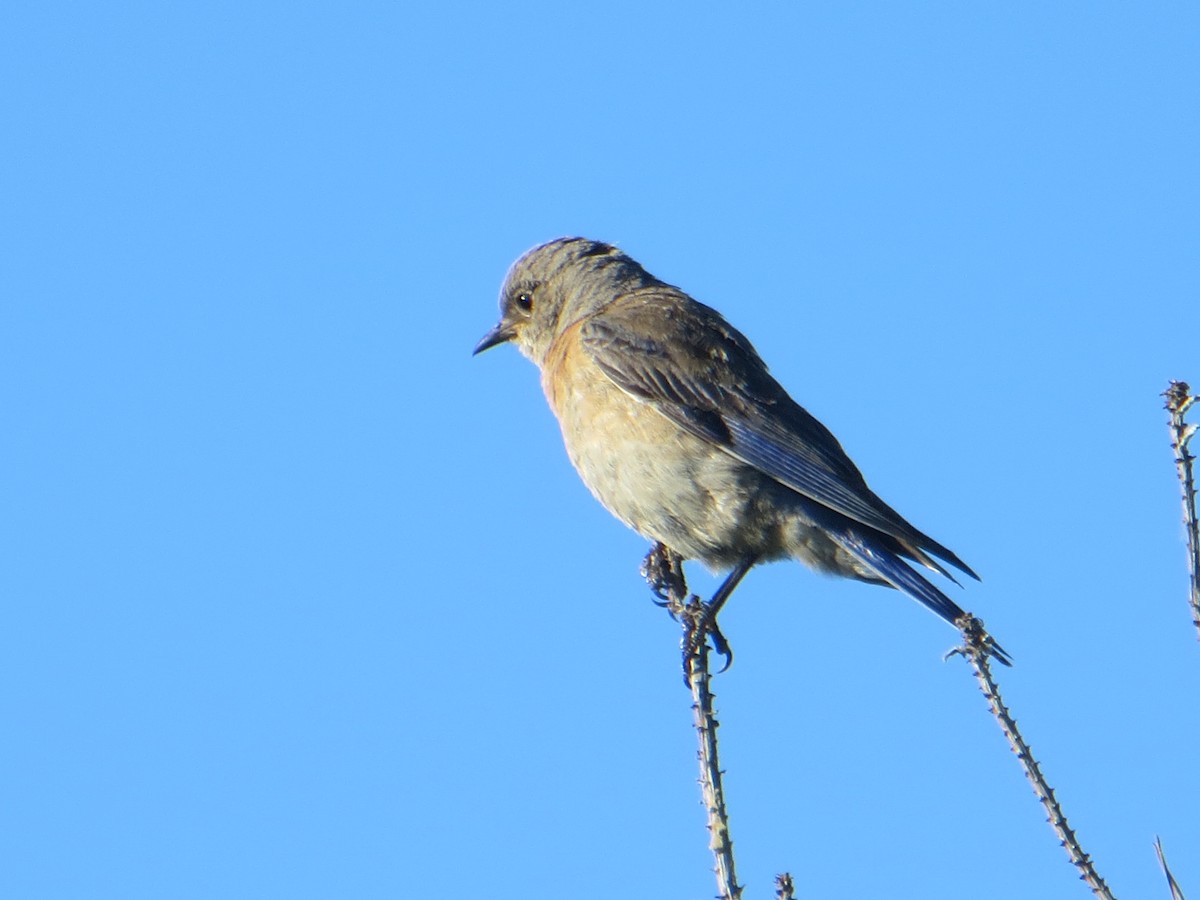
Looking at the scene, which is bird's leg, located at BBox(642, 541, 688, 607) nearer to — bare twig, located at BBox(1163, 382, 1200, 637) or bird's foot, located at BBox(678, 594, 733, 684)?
bird's foot, located at BBox(678, 594, 733, 684)

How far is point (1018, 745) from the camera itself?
313 cm

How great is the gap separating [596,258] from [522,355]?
0.63 meters

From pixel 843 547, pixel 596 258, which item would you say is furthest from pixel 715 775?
pixel 596 258

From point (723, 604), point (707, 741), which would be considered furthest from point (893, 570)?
point (707, 741)

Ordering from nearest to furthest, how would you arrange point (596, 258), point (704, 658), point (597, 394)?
point (704, 658) → point (597, 394) → point (596, 258)

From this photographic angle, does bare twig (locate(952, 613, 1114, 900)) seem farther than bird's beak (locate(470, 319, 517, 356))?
No

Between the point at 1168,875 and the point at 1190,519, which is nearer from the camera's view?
the point at 1168,875

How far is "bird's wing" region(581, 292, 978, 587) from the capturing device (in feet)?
20.2

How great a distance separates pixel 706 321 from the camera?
7.18 metres

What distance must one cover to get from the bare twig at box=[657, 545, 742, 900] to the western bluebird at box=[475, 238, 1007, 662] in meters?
1.03

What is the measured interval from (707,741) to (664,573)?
82.4 inches

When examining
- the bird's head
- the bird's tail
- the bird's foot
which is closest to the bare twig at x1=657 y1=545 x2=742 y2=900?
the bird's foot

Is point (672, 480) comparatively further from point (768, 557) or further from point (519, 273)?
point (519, 273)

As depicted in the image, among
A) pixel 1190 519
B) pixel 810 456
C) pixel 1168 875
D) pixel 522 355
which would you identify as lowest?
pixel 1168 875
